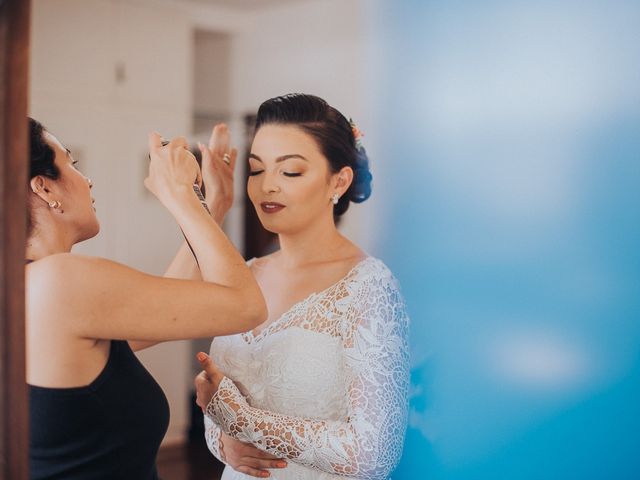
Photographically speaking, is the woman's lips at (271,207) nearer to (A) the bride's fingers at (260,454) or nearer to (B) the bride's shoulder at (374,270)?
(B) the bride's shoulder at (374,270)

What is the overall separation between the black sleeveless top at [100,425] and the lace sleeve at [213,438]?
0.18 metres

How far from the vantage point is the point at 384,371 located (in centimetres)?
97

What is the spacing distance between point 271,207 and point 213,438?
385 millimetres

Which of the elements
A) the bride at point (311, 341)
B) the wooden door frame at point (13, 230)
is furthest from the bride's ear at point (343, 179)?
the wooden door frame at point (13, 230)

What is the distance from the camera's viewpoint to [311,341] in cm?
108

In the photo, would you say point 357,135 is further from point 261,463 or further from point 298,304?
point 261,463

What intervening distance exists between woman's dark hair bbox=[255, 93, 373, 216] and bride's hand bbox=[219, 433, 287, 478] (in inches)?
15.1

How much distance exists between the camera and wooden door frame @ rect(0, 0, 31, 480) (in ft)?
2.42

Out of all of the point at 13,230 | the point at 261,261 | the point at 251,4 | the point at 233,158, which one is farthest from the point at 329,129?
the point at 251,4

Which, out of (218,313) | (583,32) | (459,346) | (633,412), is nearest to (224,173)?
(218,313)

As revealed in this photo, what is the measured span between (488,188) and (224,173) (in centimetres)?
41

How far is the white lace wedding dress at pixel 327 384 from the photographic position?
0.97 m

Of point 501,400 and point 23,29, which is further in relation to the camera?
point 501,400

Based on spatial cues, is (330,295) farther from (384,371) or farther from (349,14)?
(349,14)
